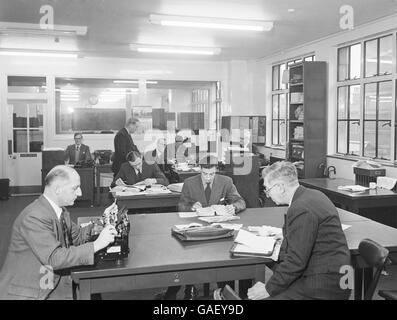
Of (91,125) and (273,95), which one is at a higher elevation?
(273,95)

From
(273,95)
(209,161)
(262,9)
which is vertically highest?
(262,9)

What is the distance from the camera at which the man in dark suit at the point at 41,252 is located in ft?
8.77

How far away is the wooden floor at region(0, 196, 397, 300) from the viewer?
4.41m

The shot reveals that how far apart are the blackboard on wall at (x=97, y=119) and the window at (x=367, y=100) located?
5.65 m

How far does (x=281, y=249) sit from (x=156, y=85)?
365 inches

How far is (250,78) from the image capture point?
38.2ft

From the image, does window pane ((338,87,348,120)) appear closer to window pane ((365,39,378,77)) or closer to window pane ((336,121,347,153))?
window pane ((336,121,347,153))

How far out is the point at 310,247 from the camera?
272 centimetres

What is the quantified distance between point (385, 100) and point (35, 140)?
25.6 ft

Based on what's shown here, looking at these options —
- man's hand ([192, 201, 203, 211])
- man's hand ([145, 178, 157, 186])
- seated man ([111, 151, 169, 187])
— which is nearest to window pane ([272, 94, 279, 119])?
seated man ([111, 151, 169, 187])

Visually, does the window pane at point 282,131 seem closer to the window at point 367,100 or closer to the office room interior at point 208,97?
the office room interior at point 208,97

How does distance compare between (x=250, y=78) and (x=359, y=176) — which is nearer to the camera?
(x=359, y=176)
